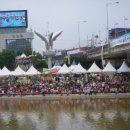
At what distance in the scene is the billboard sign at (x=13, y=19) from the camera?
119m

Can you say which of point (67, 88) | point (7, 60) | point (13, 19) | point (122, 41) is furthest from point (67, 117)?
point (13, 19)

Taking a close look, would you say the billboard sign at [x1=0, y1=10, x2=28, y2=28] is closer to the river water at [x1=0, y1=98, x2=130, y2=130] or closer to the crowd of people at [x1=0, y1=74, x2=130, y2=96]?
the crowd of people at [x1=0, y1=74, x2=130, y2=96]

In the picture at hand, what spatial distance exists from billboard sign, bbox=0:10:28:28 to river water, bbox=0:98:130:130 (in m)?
82.1

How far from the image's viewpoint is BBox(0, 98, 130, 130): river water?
977 inches

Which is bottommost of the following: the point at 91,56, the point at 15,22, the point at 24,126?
the point at 24,126

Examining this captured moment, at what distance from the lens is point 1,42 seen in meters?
196

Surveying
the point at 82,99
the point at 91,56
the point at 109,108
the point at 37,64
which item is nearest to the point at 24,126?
the point at 109,108

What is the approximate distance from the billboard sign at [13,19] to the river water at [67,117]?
3234 inches

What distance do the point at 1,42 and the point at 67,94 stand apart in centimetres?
15240

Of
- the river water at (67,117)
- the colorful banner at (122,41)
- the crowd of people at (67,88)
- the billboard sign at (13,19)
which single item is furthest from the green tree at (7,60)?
the river water at (67,117)

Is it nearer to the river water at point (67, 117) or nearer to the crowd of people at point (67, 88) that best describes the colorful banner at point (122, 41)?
the crowd of people at point (67, 88)

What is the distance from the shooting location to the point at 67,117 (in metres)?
29.0

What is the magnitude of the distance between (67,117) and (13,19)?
305 feet

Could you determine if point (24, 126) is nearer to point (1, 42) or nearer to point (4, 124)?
point (4, 124)
